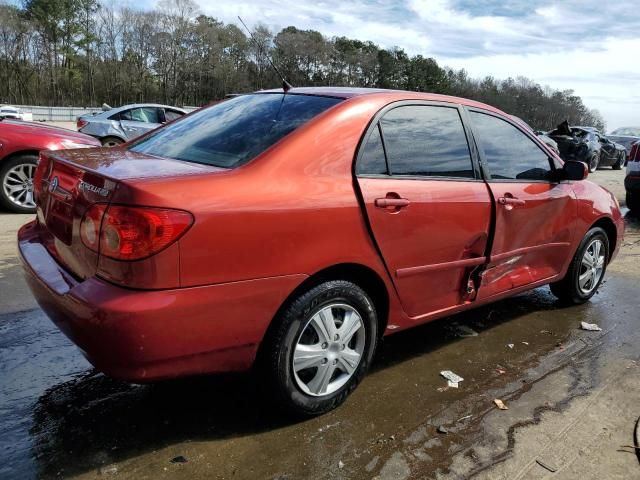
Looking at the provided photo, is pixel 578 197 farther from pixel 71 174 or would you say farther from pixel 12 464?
pixel 12 464

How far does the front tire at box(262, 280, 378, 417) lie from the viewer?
244cm

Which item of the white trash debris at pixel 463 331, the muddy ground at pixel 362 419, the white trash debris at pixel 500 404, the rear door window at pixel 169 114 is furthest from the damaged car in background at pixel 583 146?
the white trash debris at pixel 500 404

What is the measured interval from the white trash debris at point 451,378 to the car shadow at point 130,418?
1056mm

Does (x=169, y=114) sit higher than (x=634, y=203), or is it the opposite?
(x=169, y=114)

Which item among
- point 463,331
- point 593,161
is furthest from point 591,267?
point 593,161

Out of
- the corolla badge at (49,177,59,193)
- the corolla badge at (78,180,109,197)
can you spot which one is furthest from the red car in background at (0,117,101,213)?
the corolla badge at (78,180,109,197)

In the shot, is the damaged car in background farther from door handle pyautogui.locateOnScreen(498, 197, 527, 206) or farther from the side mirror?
door handle pyautogui.locateOnScreen(498, 197, 527, 206)

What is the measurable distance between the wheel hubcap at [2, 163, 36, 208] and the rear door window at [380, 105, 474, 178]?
5.39 m

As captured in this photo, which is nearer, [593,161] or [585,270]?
[585,270]

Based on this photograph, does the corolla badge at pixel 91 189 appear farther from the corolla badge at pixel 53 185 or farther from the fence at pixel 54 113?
the fence at pixel 54 113

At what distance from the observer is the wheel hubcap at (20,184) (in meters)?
6.69

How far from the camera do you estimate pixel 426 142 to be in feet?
10.2

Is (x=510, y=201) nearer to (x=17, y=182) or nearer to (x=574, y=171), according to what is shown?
(x=574, y=171)

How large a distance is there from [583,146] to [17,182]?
1654 centimetres
